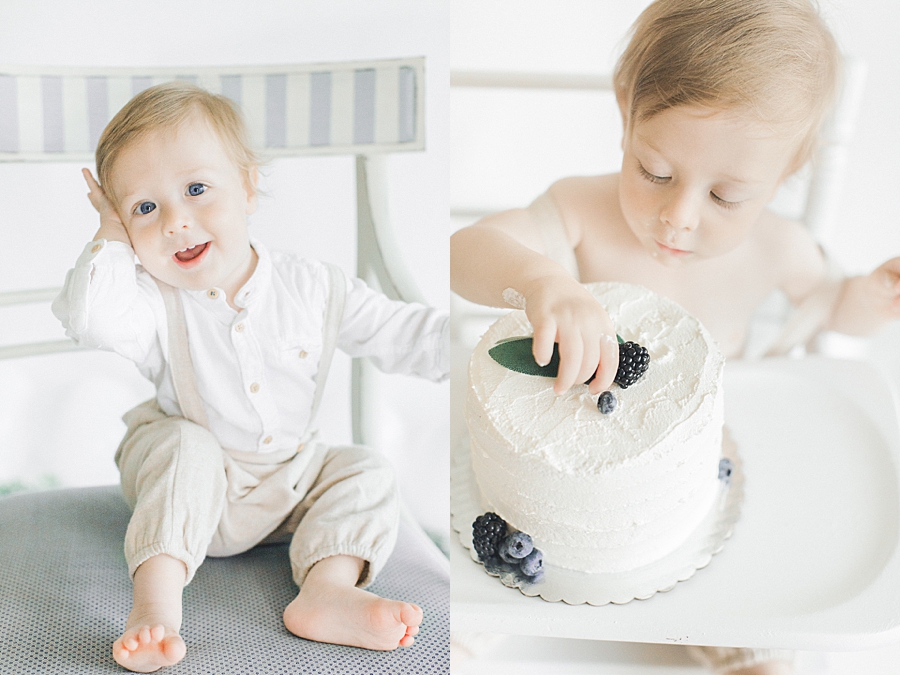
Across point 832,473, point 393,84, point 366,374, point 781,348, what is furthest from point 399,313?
point 781,348

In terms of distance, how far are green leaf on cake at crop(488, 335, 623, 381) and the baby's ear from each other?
0.75ft

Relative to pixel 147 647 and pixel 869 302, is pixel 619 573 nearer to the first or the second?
pixel 147 647

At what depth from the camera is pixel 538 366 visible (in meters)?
0.60

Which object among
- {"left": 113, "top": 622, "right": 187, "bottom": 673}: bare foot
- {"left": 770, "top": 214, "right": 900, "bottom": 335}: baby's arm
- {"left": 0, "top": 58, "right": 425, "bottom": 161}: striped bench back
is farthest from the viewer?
{"left": 770, "top": 214, "right": 900, "bottom": 335}: baby's arm

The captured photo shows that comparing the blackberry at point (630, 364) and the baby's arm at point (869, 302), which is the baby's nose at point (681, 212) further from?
the baby's arm at point (869, 302)

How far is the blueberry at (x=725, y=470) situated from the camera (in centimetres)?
71

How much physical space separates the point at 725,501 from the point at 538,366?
25 cm

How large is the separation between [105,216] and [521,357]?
1.13 feet

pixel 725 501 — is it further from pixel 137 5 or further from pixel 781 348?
pixel 137 5

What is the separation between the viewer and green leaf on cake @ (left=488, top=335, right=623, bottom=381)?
60 cm

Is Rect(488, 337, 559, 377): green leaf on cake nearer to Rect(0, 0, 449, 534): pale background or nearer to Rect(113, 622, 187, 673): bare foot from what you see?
Rect(0, 0, 449, 534): pale background

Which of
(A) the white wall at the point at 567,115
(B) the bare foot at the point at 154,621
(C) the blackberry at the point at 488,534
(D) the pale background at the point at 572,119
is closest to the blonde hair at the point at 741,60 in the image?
(D) the pale background at the point at 572,119

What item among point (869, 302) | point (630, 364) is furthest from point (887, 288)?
point (630, 364)

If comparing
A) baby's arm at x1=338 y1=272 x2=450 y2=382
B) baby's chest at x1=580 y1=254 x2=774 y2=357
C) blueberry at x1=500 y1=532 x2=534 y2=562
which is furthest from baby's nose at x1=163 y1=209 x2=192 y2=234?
baby's chest at x1=580 y1=254 x2=774 y2=357
